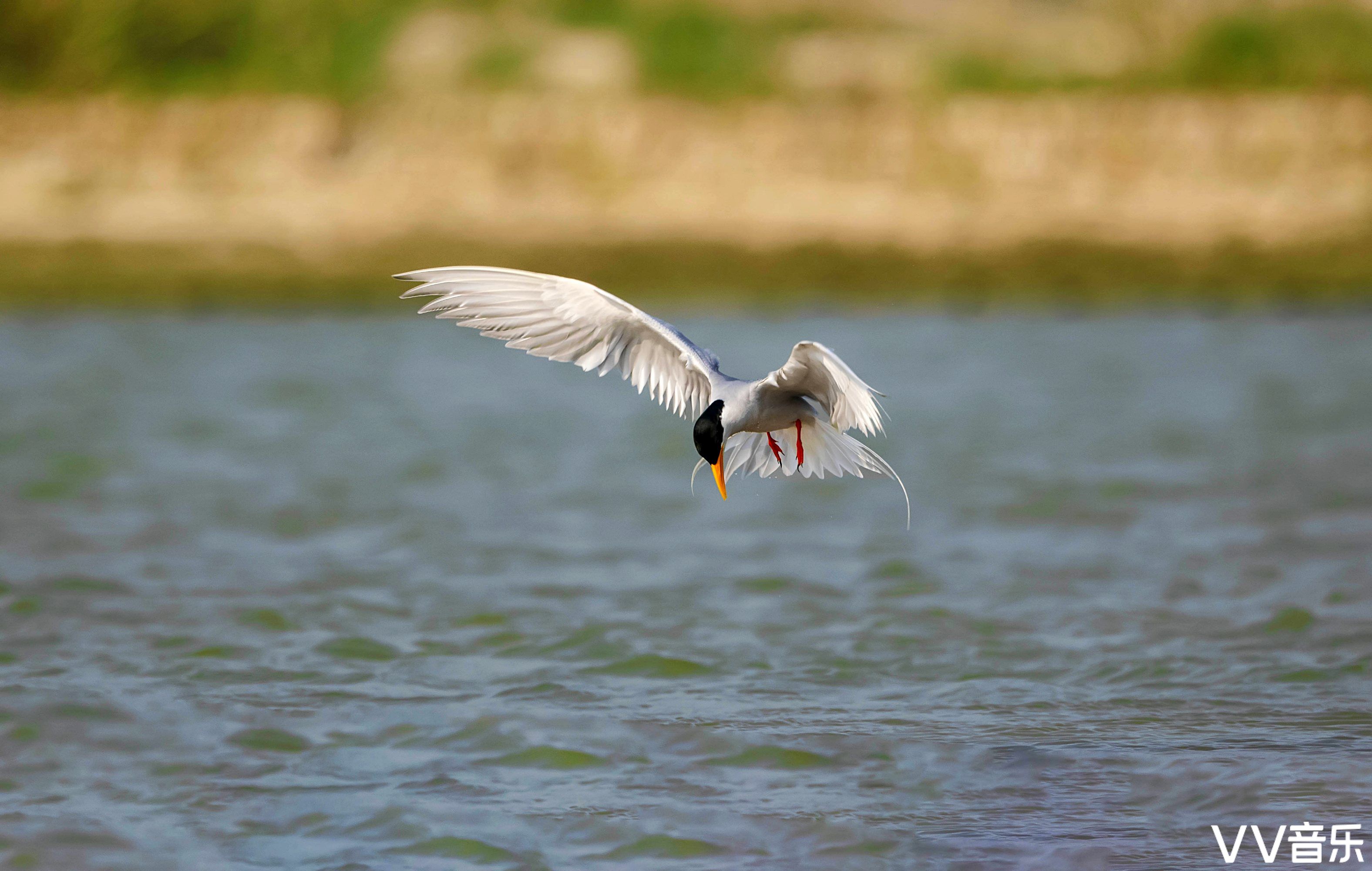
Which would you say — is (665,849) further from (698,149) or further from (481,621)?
(698,149)

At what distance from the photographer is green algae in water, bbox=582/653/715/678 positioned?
8.85m

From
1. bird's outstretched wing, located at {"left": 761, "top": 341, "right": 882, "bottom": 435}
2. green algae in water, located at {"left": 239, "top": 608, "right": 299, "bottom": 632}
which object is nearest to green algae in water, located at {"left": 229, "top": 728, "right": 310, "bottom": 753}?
green algae in water, located at {"left": 239, "top": 608, "right": 299, "bottom": 632}

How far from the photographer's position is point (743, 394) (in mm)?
7137

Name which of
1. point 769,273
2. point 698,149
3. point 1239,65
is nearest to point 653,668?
point 769,273

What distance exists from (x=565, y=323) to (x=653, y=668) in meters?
2.25

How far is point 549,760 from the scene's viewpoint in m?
7.59

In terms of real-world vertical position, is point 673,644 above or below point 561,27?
below

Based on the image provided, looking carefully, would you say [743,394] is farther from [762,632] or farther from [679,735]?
[762,632]

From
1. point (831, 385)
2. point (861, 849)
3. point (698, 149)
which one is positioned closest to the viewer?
point (861, 849)

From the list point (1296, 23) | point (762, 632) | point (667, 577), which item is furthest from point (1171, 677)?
point (1296, 23)

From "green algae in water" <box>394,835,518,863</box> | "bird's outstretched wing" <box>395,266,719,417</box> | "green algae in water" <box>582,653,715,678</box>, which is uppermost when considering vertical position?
"bird's outstretched wing" <box>395,266,719,417</box>

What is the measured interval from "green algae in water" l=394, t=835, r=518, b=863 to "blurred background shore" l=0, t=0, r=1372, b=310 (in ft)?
57.2

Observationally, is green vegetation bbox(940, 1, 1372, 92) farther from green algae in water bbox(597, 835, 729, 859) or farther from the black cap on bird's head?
green algae in water bbox(597, 835, 729, 859)

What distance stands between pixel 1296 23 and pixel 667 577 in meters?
22.0
